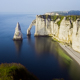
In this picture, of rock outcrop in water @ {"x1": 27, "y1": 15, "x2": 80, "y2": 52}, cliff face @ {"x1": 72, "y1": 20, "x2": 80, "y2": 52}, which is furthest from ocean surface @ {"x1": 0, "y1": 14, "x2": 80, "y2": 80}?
rock outcrop in water @ {"x1": 27, "y1": 15, "x2": 80, "y2": 52}

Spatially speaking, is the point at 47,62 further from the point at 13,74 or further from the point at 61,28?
the point at 61,28

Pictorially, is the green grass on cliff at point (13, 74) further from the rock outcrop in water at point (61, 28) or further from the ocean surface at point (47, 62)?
the rock outcrop in water at point (61, 28)

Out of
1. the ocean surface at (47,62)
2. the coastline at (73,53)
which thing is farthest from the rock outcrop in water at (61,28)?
the ocean surface at (47,62)

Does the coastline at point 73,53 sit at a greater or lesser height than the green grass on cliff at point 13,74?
lesser

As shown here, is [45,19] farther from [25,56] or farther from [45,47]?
[25,56]

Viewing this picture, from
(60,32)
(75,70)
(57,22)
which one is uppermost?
(57,22)

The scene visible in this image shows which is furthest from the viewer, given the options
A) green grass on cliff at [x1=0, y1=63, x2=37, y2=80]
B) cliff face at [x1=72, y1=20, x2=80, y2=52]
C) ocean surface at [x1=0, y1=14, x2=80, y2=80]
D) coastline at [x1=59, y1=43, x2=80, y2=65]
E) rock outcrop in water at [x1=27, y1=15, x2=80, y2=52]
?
rock outcrop in water at [x1=27, y1=15, x2=80, y2=52]

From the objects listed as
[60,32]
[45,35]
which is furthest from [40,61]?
[45,35]

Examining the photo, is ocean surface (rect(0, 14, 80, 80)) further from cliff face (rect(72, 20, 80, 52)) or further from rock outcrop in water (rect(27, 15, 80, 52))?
rock outcrop in water (rect(27, 15, 80, 52))
